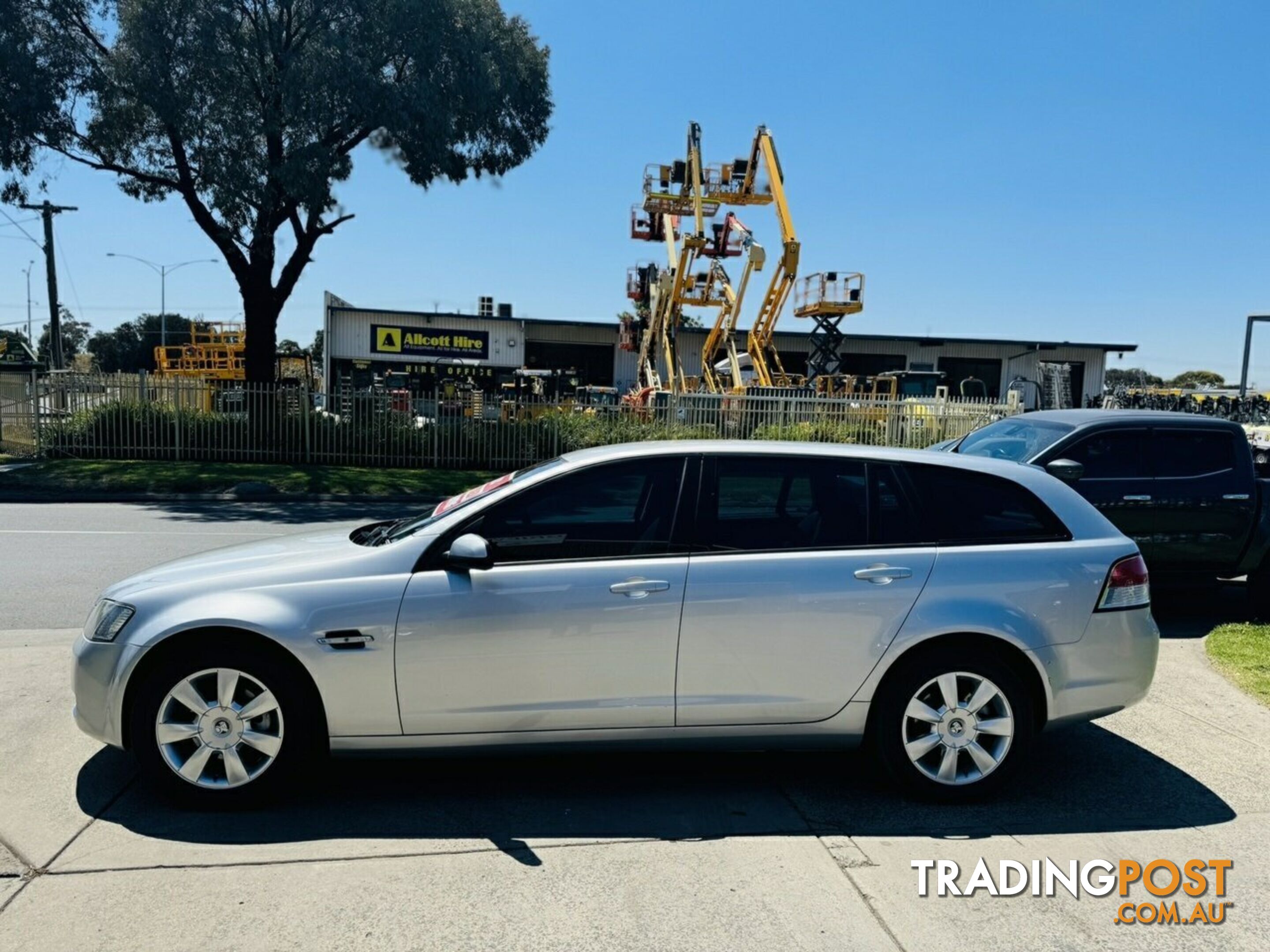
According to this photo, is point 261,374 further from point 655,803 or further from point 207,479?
point 655,803

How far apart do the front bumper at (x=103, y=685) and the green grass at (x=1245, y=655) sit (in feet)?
20.1

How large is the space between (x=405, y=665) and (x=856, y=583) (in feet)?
6.29

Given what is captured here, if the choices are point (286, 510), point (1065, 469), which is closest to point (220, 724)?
point (1065, 469)

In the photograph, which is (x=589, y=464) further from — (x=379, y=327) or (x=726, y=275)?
(x=379, y=327)

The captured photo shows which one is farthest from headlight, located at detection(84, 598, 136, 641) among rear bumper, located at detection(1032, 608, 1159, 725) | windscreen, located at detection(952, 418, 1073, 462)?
windscreen, located at detection(952, 418, 1073, 462)

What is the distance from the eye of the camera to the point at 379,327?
4691 cm

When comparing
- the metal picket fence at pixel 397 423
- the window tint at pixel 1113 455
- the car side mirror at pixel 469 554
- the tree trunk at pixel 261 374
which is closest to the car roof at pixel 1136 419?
the window tint at pixel 1113 455

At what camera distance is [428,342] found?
4750cm

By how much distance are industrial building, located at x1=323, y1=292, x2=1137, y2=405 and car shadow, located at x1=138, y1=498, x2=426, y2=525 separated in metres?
28.5

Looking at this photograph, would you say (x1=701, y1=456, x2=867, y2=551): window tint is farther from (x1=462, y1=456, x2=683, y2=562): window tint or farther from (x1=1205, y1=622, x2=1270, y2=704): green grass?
(x1=1205, y1=622, x2=1270, y2=704): green grass

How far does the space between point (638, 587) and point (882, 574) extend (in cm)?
106

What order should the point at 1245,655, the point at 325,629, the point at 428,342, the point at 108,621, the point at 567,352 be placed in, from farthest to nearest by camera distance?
the point at 567,352 → the point at 428,342 → the point at 1245,655 → the point at 108,621 → the point at 325,629

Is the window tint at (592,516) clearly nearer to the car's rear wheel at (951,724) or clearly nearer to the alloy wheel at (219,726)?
the alloy wheel at (219,726)

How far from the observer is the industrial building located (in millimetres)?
47000
